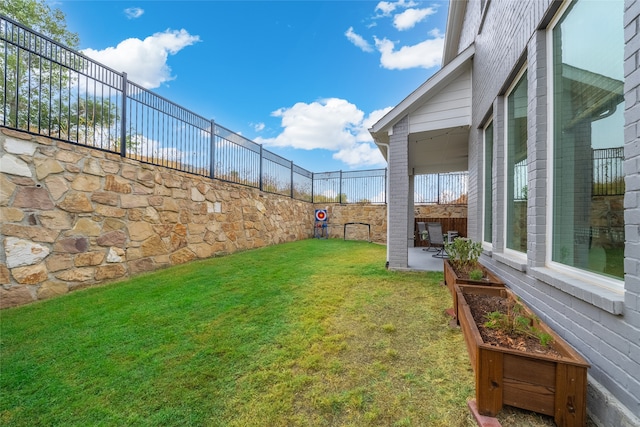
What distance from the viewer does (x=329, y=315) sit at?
3.13m

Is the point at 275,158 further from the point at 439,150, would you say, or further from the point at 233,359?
the point at 233,359

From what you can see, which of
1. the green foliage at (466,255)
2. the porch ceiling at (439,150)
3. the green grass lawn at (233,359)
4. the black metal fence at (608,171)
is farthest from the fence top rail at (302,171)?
the black metal fence at (608,171)

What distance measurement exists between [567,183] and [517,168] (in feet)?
3.28

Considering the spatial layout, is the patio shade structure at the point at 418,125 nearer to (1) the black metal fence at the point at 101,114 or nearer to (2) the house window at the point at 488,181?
(2) the house window at the point at 488,181

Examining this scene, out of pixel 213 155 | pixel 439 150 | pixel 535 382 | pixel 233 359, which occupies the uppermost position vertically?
pixel 439 150

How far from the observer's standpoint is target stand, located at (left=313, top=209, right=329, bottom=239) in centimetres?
1243

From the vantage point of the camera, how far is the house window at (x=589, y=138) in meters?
1.50

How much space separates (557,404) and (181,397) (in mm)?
2308

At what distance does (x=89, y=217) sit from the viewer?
13.2ft

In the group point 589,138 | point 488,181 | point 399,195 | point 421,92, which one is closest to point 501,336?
point 589,138

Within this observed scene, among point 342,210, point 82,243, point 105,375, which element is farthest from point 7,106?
point 342,210

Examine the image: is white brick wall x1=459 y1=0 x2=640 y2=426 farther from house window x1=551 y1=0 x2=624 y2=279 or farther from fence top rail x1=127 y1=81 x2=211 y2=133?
fence top rail x1=127 y1=81 x2=211 y2=133

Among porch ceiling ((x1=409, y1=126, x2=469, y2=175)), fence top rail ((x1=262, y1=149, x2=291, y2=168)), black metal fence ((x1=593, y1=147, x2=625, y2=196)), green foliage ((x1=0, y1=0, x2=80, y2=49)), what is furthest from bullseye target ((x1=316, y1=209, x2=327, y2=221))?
green foliage ((x1=0, y1=0, x2=80, y2=49))

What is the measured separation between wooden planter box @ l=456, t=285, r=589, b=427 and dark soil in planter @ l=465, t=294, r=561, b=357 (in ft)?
0.31
